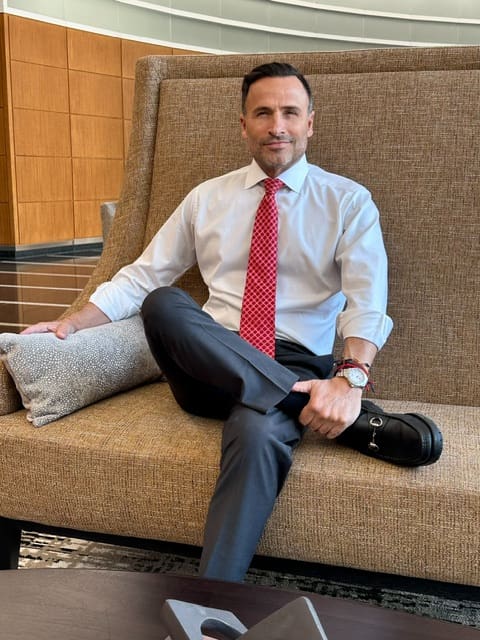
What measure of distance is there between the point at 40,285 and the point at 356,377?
226 inches

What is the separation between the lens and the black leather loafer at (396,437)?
1569mm

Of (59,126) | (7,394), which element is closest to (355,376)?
(7,394)

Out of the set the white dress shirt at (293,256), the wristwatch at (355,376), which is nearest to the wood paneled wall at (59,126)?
the white dress shirt at (293,256)

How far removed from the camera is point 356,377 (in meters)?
1.76

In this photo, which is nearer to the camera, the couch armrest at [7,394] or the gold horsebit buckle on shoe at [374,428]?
the gold horsebit buckle on shoe at [374,428]

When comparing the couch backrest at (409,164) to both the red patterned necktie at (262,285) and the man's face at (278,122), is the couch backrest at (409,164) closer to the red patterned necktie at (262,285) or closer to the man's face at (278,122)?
the man's face at (278,122)

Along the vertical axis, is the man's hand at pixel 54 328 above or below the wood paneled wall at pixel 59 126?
below

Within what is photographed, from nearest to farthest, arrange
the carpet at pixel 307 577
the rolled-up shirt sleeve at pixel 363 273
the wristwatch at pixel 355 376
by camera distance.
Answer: the carpet at pixel 307 577
the wristwatch at pixel 355 376
the rolled-up shirt sleeve at pixel 363 273

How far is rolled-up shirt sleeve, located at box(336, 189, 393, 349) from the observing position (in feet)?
6.17

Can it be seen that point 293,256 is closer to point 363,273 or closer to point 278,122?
point 363,273

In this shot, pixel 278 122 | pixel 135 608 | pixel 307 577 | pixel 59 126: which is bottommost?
pixel 307 577

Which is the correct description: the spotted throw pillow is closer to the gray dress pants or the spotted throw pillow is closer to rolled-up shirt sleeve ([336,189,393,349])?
the gray dress pants

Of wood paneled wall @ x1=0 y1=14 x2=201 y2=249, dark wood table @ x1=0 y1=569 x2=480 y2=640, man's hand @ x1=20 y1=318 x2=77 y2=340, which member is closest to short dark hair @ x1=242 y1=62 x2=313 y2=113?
man's hand @ x1=20 y1=318 x2=77 y2=340

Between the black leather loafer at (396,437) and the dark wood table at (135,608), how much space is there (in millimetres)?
622
